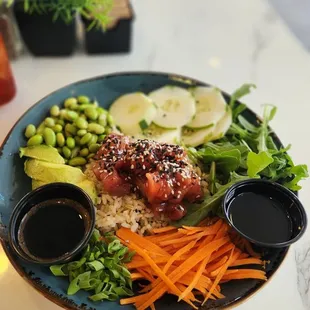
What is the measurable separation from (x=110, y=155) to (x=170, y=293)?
609 millimetres

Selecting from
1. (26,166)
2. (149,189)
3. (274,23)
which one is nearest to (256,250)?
(149,189)

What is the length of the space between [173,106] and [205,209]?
654 mm

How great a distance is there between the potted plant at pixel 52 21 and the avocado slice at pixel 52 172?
0.91m

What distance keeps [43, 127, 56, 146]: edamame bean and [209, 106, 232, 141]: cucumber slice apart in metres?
0.72

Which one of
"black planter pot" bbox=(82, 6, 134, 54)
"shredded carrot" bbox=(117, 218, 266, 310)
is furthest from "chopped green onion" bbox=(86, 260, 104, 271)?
"black planter pot" bbox=(82, 6, 134, 54)

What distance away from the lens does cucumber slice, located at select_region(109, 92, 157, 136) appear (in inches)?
82.6

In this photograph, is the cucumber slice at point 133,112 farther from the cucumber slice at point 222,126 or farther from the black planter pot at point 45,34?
the black planter pot at point 45,34

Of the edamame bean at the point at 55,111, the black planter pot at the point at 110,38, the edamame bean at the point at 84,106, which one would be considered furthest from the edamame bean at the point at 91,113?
the black planter pot at the point at 110,38

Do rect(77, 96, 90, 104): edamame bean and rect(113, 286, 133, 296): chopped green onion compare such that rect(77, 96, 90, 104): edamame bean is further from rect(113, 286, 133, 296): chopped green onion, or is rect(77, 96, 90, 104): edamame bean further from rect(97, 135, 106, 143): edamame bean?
rect(113, 286, 133, 296): chopped green onion

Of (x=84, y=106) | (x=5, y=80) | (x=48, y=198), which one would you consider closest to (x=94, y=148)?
(x=84, y=106)

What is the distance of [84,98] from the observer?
7.06ft

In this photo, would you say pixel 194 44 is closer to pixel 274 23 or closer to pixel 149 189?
pixel 274 23

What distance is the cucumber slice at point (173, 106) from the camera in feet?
6.92

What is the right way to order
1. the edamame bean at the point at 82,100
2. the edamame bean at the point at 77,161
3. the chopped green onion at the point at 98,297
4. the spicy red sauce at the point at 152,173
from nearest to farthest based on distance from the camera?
1. the chopped green onion at the point at 98,297
2. the spicy red sauce at the point at 152,173
3. the edamame bean at the point at 77,161
4. the edamame bean at the point at 82,100
